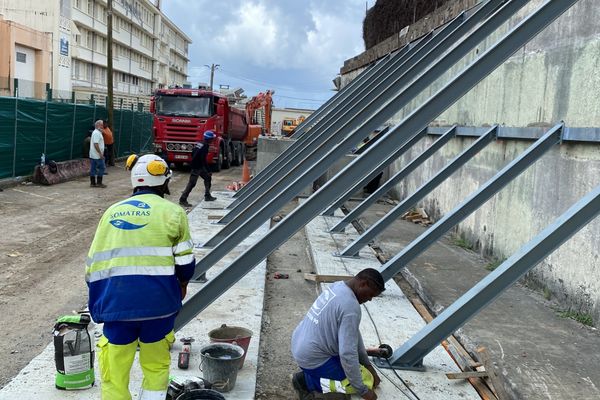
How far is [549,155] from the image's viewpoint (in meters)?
6.44

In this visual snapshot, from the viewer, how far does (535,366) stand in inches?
172

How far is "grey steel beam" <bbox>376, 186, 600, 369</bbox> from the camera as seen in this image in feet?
12.0

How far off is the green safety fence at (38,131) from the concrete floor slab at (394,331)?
353 inches

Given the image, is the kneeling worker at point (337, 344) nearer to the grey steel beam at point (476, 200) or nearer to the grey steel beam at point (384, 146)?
the grey steel beam at point (384, 146)

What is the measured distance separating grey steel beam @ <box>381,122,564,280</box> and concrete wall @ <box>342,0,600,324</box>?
44 cm

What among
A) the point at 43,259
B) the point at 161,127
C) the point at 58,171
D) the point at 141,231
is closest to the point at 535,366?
the point at 141,231

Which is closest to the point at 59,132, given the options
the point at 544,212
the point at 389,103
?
the point at 389,103

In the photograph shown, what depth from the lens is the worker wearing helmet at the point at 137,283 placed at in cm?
314

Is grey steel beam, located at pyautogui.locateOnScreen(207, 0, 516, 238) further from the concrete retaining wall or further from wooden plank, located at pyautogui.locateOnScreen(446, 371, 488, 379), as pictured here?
wooden plank, located at pyautogui.locateOnScreen(446, 371, 488, 379)

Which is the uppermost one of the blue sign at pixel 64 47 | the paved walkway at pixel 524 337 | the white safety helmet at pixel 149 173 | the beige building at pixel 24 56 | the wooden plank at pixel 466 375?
the blue sign at pixel 64 47

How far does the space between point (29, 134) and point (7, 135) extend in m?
1.01

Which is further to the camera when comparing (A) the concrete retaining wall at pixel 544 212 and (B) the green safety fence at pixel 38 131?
(B) the green safety fence at pixel 38 131

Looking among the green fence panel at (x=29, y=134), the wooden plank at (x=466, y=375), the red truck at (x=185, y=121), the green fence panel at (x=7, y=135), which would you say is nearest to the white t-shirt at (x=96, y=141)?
the green fence panel at (x=29, y=134)

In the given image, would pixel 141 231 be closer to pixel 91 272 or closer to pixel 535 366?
pixel 91 272
